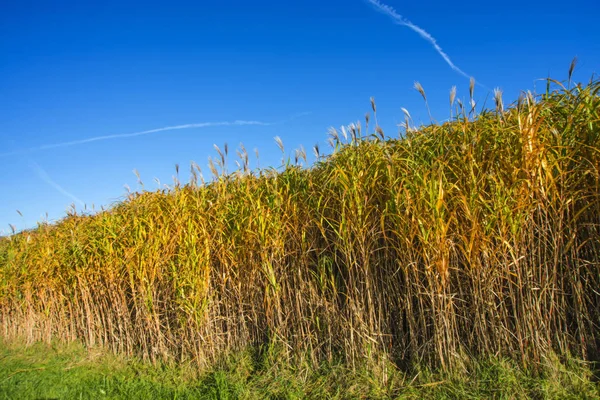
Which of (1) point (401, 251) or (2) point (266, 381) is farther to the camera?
(2) point (266, 381)

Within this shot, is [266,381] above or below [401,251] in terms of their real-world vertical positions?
below

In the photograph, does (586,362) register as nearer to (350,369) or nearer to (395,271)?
(395,271)

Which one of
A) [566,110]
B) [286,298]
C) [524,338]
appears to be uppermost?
[566,110]

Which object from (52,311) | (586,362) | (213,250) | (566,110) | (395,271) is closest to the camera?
(586,362)

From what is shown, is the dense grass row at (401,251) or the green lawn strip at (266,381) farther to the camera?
the dense grass row at (401,251)

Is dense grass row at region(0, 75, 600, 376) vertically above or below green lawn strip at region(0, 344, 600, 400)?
above

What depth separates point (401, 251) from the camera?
2812 millimetres

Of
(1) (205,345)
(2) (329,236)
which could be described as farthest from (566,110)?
(1) (205,345)

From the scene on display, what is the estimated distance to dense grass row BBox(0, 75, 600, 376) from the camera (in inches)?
101

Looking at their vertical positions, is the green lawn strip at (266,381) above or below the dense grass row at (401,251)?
Result: below

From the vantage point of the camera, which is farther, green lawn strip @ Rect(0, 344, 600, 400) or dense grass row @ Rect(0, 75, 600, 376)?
dense grass row @ Rect(0, 75, 600, 376)

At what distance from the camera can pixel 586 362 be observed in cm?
245

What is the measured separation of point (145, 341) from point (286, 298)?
5.98 feet

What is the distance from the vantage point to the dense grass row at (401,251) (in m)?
2.56
